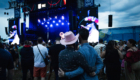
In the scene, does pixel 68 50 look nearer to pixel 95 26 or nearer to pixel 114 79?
pixel 114 79

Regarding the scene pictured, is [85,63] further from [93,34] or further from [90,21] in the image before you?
[90,21]

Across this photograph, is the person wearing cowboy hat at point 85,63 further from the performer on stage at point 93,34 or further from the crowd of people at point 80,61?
the performer on stage at point 93,34

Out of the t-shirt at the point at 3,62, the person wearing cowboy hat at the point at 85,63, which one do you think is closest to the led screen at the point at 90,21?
the person wearing cowboy hat at the point at 85,63

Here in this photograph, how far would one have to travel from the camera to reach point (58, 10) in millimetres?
21141

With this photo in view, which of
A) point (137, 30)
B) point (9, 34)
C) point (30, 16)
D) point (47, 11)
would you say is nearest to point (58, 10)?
point (47, 11)

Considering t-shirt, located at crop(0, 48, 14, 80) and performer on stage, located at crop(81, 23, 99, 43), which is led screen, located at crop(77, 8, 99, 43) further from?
t-shirt, located at crop(0, 48, 14, 80)

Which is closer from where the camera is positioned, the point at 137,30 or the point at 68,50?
the point at 68,50

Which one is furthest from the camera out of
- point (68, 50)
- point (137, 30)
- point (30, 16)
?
point (30, 16)

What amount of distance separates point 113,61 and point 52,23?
19.4 metres

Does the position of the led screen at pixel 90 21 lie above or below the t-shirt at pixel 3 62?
above

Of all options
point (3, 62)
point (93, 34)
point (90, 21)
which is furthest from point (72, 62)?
point (90, 21)

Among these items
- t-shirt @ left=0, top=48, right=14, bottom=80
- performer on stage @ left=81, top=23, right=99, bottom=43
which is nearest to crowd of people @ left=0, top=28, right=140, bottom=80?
t-shirt @ left=0, top=48, right=14, bottom=80

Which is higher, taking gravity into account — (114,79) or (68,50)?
(68,50)

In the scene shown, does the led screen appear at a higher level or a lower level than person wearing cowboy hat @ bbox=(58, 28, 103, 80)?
higher
